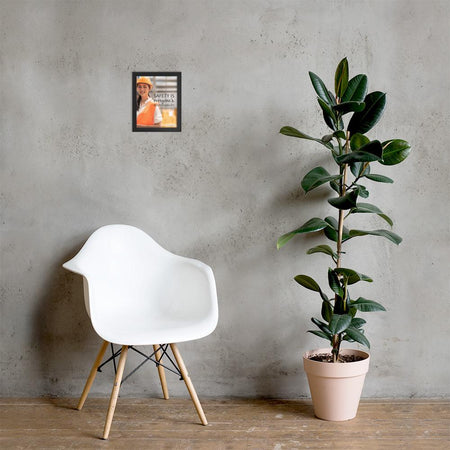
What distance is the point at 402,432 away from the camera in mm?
2457

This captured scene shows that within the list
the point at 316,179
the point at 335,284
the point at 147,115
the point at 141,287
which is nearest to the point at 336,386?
the point at 335,284

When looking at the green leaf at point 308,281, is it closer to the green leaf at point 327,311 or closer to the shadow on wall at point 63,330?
the green leaf at point 327,311

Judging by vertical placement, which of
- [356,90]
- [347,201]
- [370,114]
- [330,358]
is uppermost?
[356,90]

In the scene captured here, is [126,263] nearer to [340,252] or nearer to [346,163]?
[340,252]

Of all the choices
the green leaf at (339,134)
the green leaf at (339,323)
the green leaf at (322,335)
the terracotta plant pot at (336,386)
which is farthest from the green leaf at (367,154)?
the terracotta plant pot at (336,386)

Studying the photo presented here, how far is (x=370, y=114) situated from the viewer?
8.20 feet

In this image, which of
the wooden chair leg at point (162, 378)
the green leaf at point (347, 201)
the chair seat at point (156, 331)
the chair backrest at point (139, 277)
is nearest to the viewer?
the chair seat at point (156, 331)

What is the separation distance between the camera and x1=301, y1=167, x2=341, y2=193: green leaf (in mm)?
2529

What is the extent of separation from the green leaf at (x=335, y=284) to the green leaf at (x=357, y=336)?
6.6 inches

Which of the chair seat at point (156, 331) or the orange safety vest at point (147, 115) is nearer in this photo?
the chair seat at point (156, 331)

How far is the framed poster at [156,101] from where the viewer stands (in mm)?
2889

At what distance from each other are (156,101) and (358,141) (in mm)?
1076

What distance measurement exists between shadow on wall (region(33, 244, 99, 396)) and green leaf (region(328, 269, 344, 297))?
130 centimetres

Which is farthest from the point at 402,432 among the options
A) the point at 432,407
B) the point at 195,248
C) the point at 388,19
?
the point at 388,19
